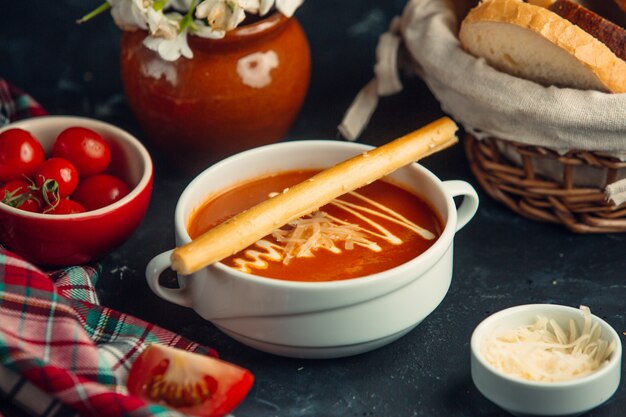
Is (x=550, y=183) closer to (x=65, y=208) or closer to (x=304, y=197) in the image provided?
(x=304, y=197)

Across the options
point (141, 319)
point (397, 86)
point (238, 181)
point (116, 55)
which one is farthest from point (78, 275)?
point (116, 55)

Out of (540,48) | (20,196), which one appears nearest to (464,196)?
(540,48)

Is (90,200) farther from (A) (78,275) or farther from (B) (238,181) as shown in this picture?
(B) (238,181)

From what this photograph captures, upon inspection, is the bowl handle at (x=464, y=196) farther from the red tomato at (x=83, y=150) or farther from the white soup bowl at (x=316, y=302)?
the red tomato at (x=83, y=150)

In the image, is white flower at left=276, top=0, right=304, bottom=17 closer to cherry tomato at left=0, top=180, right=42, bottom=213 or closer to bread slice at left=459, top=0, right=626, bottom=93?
bread slice at left=459, top=0, right=626, bottom=93

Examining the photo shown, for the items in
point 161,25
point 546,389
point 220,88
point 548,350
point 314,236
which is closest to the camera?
point 546,389
